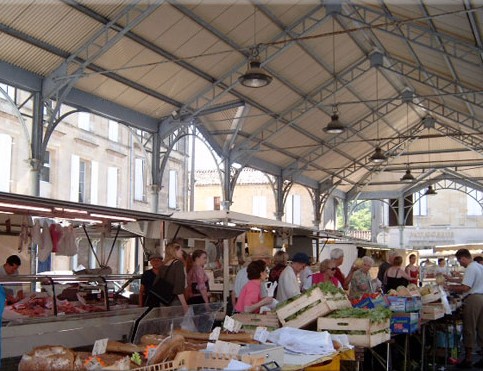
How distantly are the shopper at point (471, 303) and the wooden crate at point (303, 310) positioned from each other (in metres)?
3.27

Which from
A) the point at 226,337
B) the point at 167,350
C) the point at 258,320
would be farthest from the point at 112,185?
the point at 167,350

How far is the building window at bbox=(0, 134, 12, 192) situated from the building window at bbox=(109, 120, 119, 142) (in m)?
4.93

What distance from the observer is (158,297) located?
239 inches

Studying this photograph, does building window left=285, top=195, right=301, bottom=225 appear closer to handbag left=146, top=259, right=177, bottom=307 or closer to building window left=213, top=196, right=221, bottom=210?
building window left=213, top=196, right=221, bottom=210

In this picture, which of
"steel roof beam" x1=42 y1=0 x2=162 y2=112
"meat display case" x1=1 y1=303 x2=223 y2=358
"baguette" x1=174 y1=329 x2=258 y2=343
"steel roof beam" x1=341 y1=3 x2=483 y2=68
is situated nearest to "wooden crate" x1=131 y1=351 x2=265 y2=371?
"baguette" x1=174 y1=329 x2=258 y2=343

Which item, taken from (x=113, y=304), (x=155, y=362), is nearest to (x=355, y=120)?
(x=113, y=304)

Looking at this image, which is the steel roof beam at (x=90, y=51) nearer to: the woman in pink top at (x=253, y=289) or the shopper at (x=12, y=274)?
the shopper at (x=12, y=274)

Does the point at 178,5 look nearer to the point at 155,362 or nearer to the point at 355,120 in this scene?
the point at 155,362

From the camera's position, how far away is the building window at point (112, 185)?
22.4m

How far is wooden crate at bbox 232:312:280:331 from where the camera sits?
15.7 ft

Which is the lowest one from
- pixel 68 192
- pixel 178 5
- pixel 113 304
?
pixel 113 304

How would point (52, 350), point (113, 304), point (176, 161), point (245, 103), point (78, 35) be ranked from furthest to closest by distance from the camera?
point (176, 161), point (245, 103), point (78, 35), point (113, 304), point (52, 350)

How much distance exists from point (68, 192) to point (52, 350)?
18241 millimetres

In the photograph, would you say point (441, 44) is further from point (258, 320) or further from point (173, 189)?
point (173, 189)
